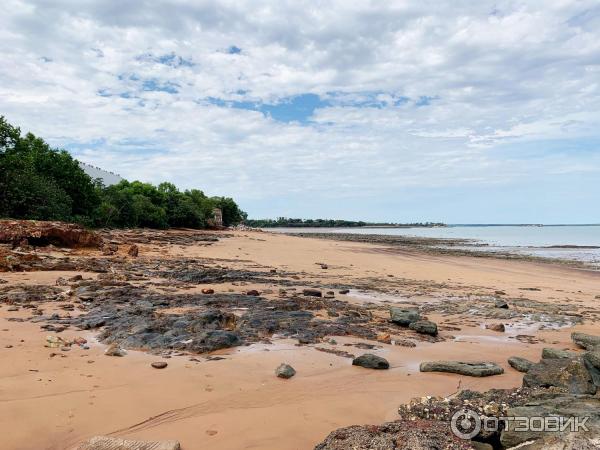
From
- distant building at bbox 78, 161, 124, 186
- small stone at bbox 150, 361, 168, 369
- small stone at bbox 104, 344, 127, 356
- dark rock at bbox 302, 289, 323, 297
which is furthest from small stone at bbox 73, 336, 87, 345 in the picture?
distant building at bbox 78, 161, 124, 186

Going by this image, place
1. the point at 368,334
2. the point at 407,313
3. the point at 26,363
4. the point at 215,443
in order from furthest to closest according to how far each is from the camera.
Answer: the point at 407,313
the point at 368,334
the point at 26,363
the point at 215,443

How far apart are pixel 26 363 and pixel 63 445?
1997 mm

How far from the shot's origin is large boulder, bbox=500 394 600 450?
2.59m

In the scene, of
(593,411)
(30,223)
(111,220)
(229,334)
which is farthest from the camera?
(111,220)

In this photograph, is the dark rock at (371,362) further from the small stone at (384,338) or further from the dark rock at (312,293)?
the dark rock at (312,293)

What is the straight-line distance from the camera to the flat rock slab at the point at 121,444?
306 cm

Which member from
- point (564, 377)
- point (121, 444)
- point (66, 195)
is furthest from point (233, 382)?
point (66, 195)

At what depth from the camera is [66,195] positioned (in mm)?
27859

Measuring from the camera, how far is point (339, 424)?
12.5 ft

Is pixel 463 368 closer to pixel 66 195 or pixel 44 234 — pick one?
pixel 44 234

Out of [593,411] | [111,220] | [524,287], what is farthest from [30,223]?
[111,220]

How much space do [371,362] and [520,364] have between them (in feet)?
6.64

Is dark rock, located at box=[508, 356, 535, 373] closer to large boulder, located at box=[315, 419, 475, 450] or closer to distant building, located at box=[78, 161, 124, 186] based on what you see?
large boulder, located at box=[315, 419, 475, 450]

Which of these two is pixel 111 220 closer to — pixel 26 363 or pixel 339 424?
pixel 26 363
